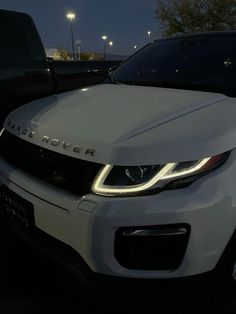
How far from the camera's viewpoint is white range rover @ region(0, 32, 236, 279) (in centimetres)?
229

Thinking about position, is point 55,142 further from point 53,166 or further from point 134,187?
point 134,187

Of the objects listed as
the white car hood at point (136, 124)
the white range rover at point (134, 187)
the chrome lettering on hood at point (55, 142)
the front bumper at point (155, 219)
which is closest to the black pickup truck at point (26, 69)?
the white car hood at point (136, 124)

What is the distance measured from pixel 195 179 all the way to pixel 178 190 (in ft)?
0.35

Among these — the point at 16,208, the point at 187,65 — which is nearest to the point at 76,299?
the point at 16,208

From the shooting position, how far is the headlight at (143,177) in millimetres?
2326

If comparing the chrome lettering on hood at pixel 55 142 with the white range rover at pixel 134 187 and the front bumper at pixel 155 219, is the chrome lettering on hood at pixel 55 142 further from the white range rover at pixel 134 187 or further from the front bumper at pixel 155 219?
the front bumper at pixel 155 219

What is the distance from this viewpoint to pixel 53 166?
2584mm

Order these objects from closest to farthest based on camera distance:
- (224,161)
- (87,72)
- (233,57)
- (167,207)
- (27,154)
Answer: (167,207)
(224,161)
(27,154)
(233,57)
(87,72)

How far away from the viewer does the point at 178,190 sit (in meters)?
2.31

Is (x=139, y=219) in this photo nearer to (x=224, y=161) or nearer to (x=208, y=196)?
(x=208, y=196)

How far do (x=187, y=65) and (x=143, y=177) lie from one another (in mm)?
1678

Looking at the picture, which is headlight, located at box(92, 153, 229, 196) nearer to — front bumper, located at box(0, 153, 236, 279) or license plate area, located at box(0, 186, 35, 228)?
front bumper, located at box(0, 153, 236, 279)

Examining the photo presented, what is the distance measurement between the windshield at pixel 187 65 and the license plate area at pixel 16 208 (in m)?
1.41

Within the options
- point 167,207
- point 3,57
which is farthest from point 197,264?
point 3,57
